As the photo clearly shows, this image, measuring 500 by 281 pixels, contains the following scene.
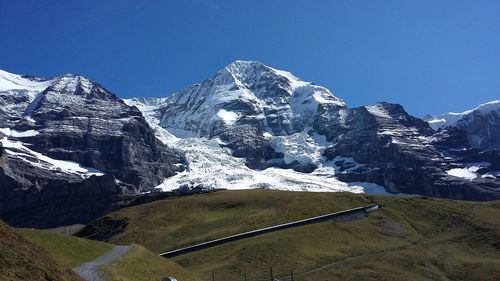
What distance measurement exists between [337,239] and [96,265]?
289 feet

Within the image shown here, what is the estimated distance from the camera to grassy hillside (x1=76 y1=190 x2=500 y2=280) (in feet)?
411

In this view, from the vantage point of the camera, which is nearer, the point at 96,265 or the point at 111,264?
the point at 96,265

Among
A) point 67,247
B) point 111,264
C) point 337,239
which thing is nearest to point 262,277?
point 337,239

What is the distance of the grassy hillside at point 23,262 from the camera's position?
41.7m

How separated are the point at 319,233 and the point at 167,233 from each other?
4361 centimetres

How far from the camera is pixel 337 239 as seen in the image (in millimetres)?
150125

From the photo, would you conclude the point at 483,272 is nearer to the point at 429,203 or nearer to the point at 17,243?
the point at 429,203

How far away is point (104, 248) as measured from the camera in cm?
8781

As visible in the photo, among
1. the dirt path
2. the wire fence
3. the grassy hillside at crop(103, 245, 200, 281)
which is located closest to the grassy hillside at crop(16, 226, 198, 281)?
the grassy hillside at crop(103, 245, 200, 281)

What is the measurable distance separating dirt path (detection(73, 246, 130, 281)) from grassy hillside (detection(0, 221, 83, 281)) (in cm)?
1464

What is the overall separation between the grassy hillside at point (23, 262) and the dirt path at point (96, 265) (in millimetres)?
14640

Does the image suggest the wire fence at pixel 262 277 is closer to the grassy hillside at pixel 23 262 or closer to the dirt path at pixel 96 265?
the dirt path at pixel 96 265

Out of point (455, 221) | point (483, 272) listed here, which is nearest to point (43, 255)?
point (483, 272)

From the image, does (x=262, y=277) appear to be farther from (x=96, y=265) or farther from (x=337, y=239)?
(x=96, y=265)
